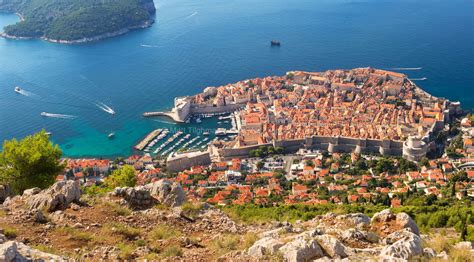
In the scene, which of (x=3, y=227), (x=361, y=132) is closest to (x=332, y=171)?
(x=361, y=132)

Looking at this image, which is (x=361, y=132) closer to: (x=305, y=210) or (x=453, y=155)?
(x=453, y=155)

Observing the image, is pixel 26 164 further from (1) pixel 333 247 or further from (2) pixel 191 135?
(2) pixel 191 135

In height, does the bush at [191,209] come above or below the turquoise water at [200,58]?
above

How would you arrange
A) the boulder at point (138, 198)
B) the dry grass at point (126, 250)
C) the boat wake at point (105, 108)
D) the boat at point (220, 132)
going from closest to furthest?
the dry grass at point (126, 250)
the boulder at point (138, 198)
the boat at point (220, 132)
the boat wake at point (105, 108)

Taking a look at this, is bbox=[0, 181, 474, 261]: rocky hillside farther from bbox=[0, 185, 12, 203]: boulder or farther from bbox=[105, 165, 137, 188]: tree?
bbox=[105, 165, 137, 188]: tree

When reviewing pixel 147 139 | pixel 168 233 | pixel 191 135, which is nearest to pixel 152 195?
pixel 168 233

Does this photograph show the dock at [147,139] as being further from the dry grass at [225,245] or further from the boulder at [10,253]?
the boulder at [10,253]

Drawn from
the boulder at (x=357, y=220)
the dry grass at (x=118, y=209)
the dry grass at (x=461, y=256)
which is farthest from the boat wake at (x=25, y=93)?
the dry grass at (x=461, y=256)
